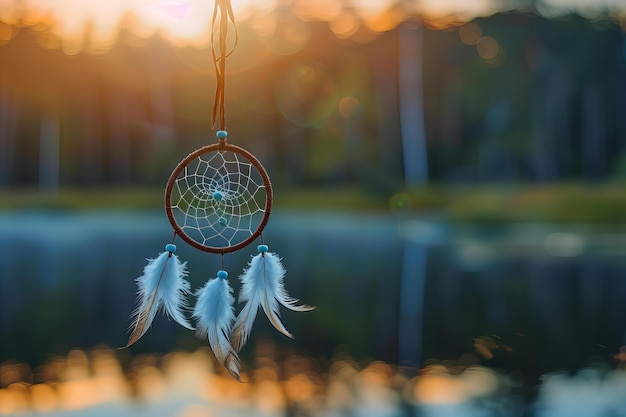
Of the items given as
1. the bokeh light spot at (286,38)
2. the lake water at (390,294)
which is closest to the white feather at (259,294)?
the lake water at (390,294)

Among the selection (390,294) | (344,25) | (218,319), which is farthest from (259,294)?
(344,25)

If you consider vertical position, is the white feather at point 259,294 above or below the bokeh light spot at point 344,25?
below

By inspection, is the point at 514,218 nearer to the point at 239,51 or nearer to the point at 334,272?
the point at 334,272

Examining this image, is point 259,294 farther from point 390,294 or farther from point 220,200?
point 390,294

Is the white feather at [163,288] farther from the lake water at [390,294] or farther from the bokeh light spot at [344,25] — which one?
the bokeh light spot at [344,25]

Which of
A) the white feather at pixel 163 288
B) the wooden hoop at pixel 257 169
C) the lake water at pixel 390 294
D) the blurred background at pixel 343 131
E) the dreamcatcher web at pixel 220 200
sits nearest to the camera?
the wooden hoop at pixel 257 169

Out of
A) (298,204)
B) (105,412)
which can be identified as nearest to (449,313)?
(105,412)

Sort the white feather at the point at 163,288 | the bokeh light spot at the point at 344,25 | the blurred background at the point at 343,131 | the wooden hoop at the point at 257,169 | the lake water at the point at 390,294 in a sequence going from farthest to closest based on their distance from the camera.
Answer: the bokeh light spot at the point at 344,25 → the blurred background at the point at 343,131 → the lake water at the point at 390,294 → the white feather at the point at 163,288 → the wooden hoop at the point at 257,169
